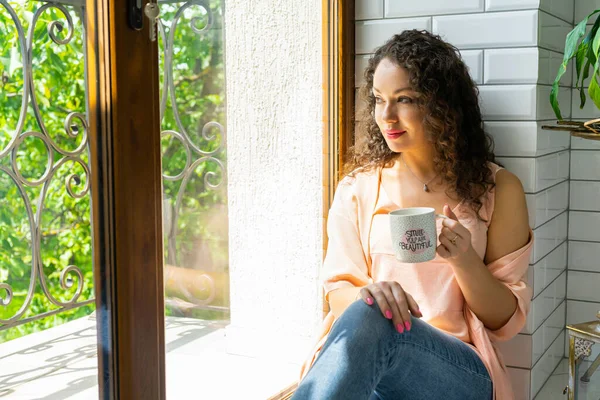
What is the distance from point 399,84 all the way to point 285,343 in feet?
2.39

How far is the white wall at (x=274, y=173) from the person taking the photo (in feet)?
5.32

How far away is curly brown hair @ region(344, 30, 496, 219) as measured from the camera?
1588 mm

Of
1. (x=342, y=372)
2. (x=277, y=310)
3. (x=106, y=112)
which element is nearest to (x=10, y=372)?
(x=106, y=112)

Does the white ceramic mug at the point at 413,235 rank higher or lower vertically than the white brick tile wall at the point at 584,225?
higher

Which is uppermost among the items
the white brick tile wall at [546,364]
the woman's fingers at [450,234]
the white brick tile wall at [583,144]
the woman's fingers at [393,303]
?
the white brick tile wall at [583,144]

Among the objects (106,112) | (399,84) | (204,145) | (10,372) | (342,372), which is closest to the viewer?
(10,372)

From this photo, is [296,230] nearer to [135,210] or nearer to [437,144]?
[437,144]

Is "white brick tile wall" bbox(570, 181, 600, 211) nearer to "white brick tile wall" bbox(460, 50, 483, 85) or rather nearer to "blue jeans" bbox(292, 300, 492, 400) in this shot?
"white brick tile wall" bbox(460, 50, 483, 85)

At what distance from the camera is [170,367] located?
138 cm

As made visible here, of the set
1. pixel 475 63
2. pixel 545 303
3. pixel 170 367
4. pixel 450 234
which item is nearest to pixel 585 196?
pixel 545 303

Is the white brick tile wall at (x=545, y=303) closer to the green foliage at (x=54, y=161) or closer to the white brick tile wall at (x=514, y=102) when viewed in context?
the white brick tile wall at (x=514, y=102)

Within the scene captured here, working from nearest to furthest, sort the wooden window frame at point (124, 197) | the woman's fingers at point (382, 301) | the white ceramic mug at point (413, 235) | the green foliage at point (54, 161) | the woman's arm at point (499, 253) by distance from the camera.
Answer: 1. the green foliage at point (54, 161)
2. the wooden window frame at point (124, 197)
3. the white ceramic mug at point (413, 235)
4. the woman's fingers at point (382, 301)
5. the woman's arm at point (499, 253)

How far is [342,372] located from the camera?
1.30 metres

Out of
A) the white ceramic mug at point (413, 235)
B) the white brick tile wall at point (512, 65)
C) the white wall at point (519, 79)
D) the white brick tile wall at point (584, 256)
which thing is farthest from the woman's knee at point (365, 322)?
the white brick tile wall at point (584, 256)
